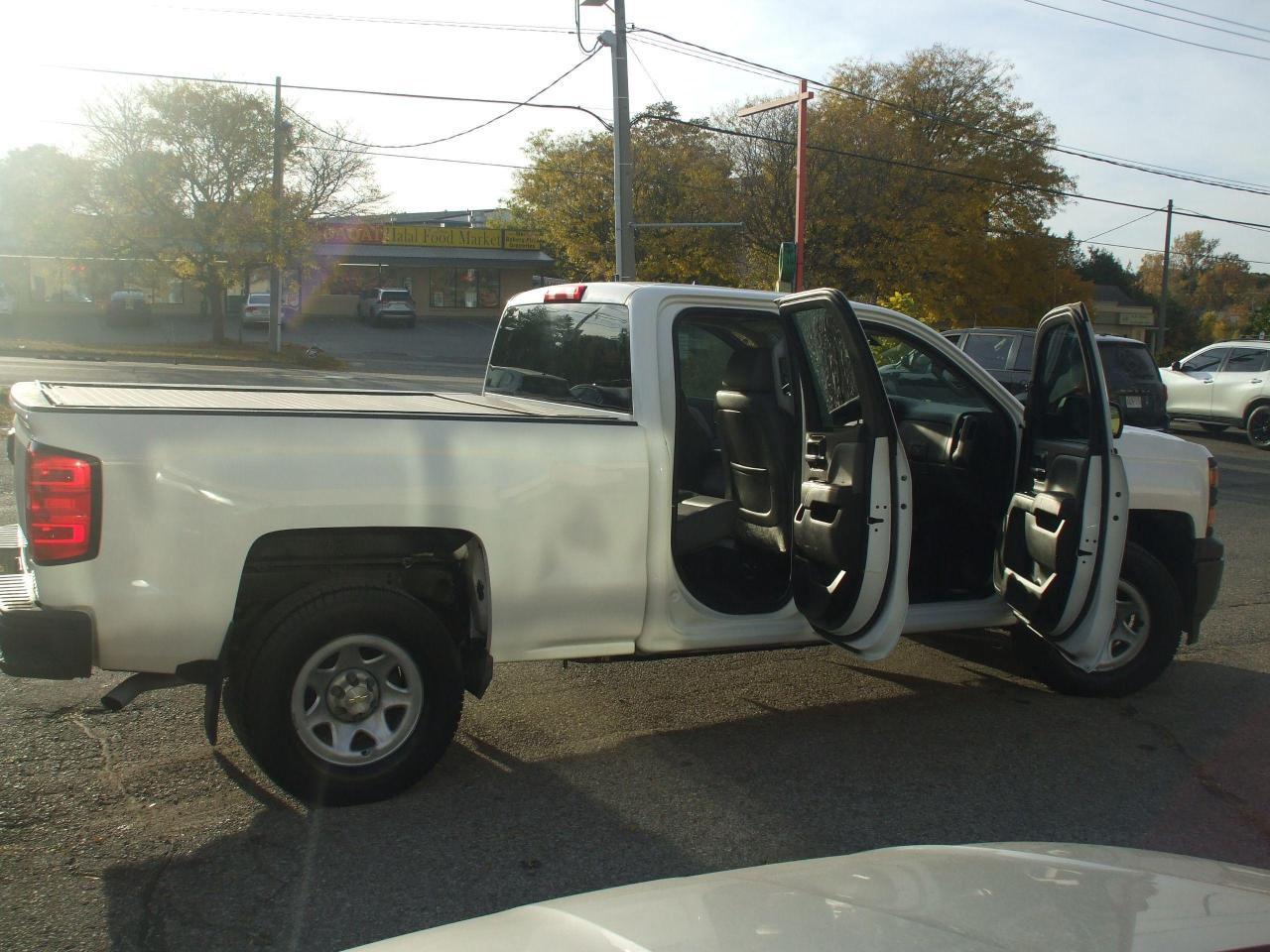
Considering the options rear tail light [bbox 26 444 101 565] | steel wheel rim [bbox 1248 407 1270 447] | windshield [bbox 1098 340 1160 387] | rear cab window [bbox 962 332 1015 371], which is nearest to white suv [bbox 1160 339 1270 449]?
steel wheel rim [bbox 1248 407 1270 447]

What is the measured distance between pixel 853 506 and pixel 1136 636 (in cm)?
202

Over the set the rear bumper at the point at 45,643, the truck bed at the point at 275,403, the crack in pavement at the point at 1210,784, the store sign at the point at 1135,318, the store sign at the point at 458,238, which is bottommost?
the crack in pavement at the point at 1210,784

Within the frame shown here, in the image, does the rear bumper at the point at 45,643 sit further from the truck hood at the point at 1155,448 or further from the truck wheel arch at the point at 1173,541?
the truck wheel arch at the point at 1173,541

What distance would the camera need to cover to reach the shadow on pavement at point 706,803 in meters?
3.43

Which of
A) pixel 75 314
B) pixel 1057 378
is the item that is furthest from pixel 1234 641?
pixel 75 314

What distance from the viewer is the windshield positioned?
53.3 feet

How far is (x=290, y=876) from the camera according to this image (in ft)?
11.6

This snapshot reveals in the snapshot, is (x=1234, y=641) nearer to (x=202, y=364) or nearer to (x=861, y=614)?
(x=861, y=614)

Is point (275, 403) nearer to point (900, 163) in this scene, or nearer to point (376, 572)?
point (376, 572)

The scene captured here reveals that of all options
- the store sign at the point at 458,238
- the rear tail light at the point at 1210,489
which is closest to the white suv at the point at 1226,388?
the rear tail light at the point at 1210,489

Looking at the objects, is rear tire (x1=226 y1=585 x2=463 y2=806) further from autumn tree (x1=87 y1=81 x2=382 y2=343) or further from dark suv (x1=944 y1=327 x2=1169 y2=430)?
autumn tree (x1=87 y1=81 x2=382 y2=343)

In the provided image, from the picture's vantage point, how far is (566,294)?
17.6 ft

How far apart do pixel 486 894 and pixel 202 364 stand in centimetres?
3112

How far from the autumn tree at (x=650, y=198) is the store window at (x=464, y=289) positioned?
1928 cm
